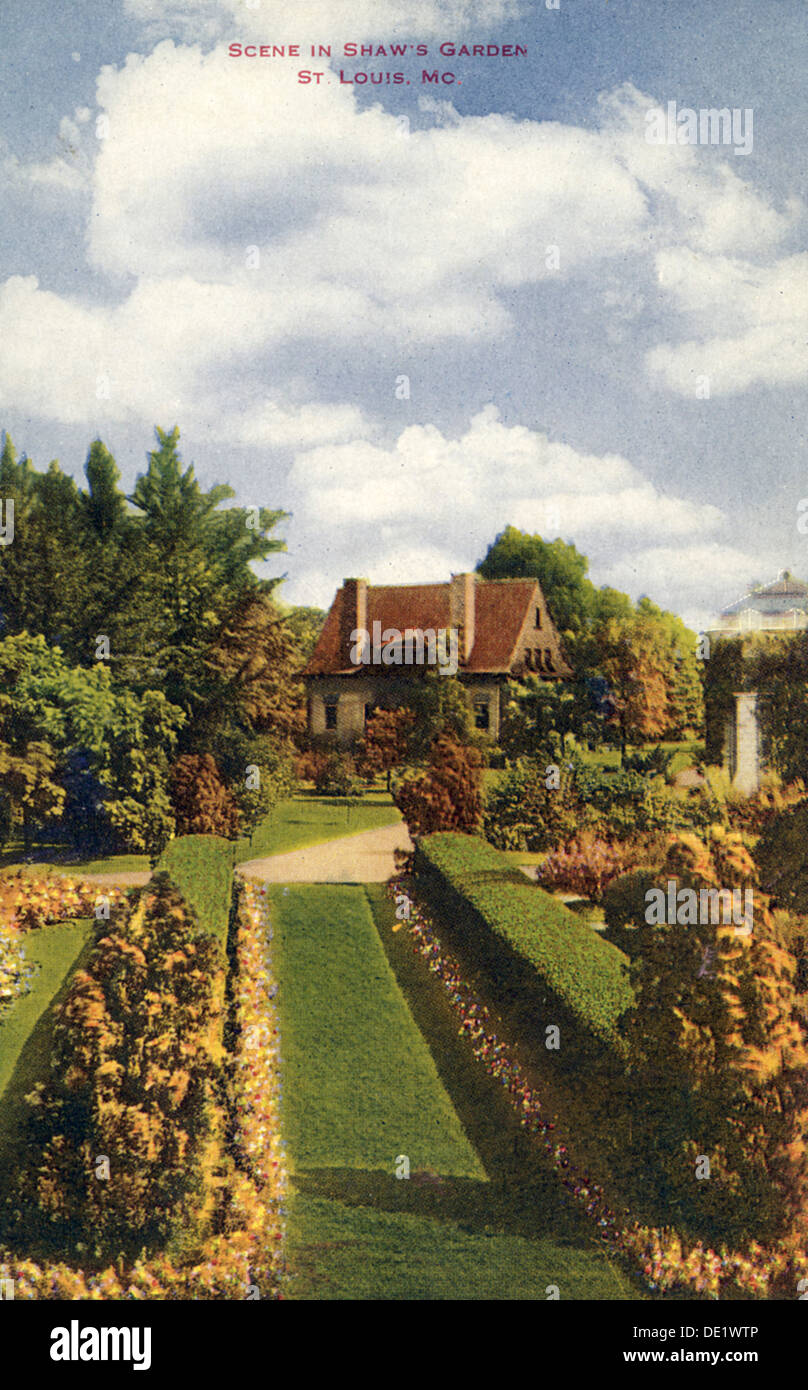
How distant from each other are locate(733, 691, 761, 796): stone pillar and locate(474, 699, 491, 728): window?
255 centimetres

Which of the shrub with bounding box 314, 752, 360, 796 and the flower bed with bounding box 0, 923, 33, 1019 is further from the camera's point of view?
the shrub with bounding box 314, 752, 360, 796

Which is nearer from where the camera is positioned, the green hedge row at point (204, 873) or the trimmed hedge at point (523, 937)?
the trimmed hedge at point (523, 937)

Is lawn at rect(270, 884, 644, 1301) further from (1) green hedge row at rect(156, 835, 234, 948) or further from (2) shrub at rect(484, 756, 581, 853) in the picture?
(2) shrub at rect(484, 756, 581, 853)

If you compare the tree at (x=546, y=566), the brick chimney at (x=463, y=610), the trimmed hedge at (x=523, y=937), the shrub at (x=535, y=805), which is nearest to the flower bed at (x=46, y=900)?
the trimmed hedge at (x=523, y=937)

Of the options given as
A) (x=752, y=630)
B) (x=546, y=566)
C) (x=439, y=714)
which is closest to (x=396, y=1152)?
(x=439, y=714)

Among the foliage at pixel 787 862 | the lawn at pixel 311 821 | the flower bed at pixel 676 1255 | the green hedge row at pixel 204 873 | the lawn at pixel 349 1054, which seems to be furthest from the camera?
the lawn at pixel 311 821

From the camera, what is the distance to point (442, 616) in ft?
32.1

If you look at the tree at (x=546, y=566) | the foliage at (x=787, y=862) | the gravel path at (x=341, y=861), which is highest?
the tree at (x=546, y=566)

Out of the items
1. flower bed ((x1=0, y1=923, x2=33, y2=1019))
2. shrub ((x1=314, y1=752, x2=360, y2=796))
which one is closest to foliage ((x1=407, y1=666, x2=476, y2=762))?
shrub ((x1=314, y1=752, x2=360, y2=796))

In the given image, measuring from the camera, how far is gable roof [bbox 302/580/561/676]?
9.65 m

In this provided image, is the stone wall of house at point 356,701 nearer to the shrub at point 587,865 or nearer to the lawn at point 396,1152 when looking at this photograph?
the shrub at point 587,865

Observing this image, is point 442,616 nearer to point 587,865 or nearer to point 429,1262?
point 587,865

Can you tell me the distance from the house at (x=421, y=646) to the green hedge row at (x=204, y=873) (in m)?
1.61

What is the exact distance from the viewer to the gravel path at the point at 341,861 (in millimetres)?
9977
